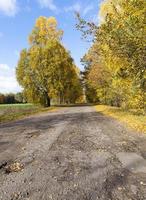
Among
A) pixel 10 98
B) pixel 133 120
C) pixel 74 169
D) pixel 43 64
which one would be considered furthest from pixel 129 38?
pixel 10 98

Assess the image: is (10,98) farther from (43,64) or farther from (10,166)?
(10,166)

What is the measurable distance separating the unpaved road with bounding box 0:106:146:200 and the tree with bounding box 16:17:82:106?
126ft

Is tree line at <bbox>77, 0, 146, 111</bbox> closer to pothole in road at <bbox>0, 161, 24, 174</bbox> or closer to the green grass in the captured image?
pothole in road at <bbox>0, 161, 24, 174</bbox>

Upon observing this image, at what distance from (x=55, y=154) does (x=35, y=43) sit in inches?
1723

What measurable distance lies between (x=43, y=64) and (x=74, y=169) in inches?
1720

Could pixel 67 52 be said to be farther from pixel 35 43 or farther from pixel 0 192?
pixel 0 192

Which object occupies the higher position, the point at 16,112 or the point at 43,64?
the point at 43,64

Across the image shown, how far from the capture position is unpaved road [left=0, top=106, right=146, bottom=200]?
6004 mm

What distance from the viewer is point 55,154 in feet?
31.5

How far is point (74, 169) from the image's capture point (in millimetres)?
7766

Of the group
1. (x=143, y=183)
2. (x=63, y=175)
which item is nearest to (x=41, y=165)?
(x=63, y=175)

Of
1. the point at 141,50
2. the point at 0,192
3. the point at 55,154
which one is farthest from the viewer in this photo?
the point at 141,50

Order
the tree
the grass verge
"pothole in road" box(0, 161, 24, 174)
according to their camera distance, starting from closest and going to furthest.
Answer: "pothole in road" box(0, 161, 24, 174) → the grass verge → the tree

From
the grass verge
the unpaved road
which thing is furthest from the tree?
the unpaved road
